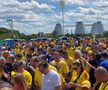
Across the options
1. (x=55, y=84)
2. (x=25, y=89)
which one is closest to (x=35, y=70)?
(x=55, y=84)

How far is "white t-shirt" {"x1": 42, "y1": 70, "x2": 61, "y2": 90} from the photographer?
754 cm

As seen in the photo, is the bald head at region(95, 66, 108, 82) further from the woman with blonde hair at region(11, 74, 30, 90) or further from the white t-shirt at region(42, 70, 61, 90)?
the white t-shirt at region(42, 70, 61, 90)

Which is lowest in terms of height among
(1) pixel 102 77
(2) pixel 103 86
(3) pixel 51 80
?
(3) pixel 51 80

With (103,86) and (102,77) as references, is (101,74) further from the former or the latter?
(103,86)

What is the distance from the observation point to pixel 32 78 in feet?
29.1

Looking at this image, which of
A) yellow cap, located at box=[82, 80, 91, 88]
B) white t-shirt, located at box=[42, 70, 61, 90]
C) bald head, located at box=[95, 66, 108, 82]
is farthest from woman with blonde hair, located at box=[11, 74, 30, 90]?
white t-shirt, located at box=[42, 70, 61, 90]

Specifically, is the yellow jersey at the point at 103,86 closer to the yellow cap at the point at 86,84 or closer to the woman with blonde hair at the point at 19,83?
the yellow cap at the point at 86,84

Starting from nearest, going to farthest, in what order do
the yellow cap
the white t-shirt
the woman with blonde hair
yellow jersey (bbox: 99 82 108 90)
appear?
the woman with blonde hair → yellow jersey (bbox: 99 82 108 90) → the yellow cap → the white t-shirt

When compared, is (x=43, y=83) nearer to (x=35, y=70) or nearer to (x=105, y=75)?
(x=35, y=70)

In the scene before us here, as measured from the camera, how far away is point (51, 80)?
7598mm

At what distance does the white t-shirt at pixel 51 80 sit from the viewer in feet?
24.7

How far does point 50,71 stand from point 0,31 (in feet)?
413

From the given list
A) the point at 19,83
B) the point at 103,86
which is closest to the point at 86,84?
A: the point at 103,86

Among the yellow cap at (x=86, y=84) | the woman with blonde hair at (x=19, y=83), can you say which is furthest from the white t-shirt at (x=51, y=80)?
the woman with blonde hair at (x=19, y=83)
